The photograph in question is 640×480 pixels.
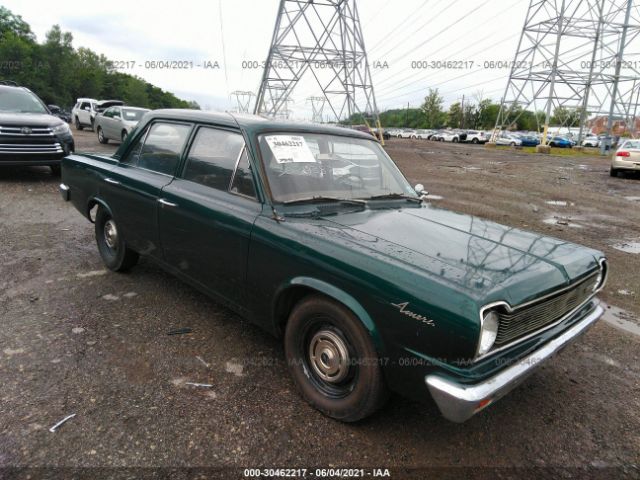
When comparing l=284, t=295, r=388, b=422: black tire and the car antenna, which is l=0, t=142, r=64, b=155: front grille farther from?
l=284, t=295, r=388, b=422: black tire

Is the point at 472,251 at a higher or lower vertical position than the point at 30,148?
lower

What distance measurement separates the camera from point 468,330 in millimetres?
1838

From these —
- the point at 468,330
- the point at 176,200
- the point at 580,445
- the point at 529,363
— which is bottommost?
the point at 580,445

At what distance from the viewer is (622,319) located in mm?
→ 4020

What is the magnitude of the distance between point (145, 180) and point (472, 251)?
2750 millimetres

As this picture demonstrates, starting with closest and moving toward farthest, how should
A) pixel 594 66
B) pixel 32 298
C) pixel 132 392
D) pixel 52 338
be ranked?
pixel 132 392 → pixel 52 338 → pixel 32 298 → pixel 594 66

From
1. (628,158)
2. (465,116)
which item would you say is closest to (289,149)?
(628,158)

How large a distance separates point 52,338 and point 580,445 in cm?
362

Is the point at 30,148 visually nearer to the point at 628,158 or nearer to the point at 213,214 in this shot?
the point at 213,214

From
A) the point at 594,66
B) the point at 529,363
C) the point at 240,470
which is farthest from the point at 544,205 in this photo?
the point at 594,66

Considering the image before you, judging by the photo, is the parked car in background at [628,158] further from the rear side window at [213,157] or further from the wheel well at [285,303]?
the wheel well at [285,303]

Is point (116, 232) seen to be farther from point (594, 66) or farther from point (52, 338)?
point (594, 66)

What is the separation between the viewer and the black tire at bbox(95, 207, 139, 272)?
4195 millimetres

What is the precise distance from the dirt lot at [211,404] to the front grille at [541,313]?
55 cm
